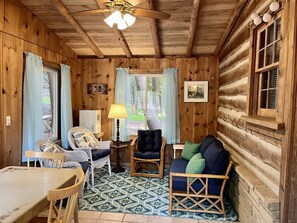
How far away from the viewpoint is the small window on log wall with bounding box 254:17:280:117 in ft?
7.96

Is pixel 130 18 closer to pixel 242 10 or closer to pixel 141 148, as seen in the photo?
pixel 242 10

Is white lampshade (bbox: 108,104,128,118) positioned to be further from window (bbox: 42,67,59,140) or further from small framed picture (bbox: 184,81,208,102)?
small framed picture (bbox: 184,81,208,102)

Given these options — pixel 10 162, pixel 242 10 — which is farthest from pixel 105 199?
pixel 242 10

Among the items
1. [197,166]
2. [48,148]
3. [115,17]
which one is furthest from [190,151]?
[115,17]

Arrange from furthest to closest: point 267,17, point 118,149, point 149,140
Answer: point 149,140
point 118,149
point 267,17

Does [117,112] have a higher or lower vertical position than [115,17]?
lower

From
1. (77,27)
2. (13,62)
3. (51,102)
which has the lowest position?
(51,102)

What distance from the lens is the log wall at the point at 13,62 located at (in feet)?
10.6

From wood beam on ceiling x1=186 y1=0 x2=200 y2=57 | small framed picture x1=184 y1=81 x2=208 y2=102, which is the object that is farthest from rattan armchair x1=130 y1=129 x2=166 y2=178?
wood beam on ceiling x1=186 y1=0 x2=200 y2=57

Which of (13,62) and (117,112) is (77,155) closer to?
(117,112)

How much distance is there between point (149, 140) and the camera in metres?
5.14

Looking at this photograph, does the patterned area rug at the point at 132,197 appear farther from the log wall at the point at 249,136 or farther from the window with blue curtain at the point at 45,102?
the window with blue curtain at the point at 45,102

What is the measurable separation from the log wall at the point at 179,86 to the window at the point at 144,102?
0.30m

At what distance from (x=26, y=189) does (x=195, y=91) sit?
4041mm
